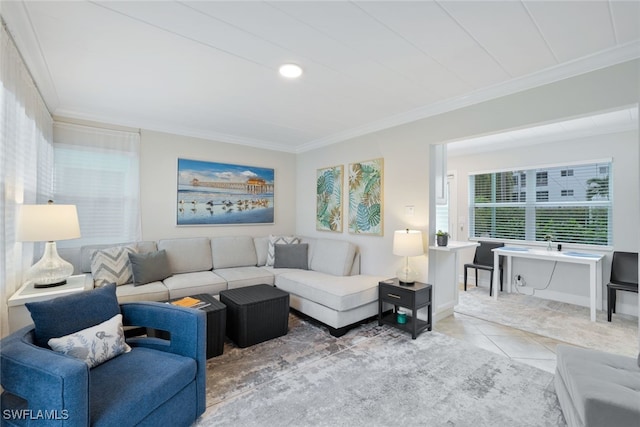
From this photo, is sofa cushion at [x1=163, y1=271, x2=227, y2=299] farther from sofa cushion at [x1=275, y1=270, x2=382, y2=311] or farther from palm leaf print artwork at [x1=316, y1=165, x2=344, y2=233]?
palm leaf print artwork at [x1=316, y1=165, x2=344, y2=233]

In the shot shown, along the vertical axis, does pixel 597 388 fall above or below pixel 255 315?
above

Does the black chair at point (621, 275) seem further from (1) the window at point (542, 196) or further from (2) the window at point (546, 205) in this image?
(1) the window at point (542, 196)

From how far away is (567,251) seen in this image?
4.13 m

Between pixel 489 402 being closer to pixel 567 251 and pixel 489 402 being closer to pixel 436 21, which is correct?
pixel 436 21

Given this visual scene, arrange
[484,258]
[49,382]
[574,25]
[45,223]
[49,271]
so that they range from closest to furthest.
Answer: [49,382], [574,25], [45,223], [49,271], [484,258]

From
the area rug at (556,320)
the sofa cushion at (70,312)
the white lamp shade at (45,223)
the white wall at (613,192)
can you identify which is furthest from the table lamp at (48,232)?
the white wall at (613,192)

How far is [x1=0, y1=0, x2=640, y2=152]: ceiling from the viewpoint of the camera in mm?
1631

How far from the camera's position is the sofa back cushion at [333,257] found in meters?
3.76

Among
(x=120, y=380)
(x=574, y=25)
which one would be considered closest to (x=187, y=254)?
(x=120, y=380)

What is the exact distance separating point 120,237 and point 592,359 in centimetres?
463

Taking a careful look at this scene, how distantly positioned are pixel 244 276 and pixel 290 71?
2.46 meters

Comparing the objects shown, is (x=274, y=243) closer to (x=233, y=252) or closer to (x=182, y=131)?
(x=233, y=252)

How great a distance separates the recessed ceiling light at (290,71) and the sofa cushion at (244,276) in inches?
93.5

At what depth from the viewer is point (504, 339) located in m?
2.96
